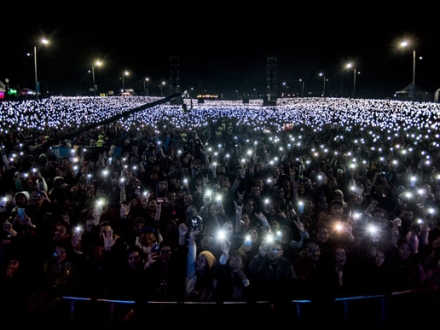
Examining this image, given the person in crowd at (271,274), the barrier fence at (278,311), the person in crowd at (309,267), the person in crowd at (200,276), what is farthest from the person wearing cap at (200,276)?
the person in crowd at (309,267)

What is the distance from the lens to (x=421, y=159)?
12047 millimetres

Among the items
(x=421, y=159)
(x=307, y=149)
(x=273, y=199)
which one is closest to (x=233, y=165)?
(x=307, y=149)

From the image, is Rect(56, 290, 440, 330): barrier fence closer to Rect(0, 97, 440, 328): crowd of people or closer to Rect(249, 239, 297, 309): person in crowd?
Rect(0, 97, 440, 328): crowd of people

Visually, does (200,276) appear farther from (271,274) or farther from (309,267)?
(309,267)

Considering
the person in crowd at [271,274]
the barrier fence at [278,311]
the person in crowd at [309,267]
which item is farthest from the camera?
the person in crowd at [309,267]

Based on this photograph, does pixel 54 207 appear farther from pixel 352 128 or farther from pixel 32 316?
pixel 352 128

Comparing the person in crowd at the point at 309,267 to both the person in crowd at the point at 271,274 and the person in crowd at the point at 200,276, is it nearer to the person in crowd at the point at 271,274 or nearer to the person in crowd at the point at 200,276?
the person in crowd at the point at 271,274

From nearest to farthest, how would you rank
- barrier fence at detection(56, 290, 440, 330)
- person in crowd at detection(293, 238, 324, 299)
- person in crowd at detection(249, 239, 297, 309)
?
barrier fence at detection(56, 290, 440, 330)
person in crowd at detection(249, 239, 297, 309)
person in crowd at detection(293, 238, 324, 299)

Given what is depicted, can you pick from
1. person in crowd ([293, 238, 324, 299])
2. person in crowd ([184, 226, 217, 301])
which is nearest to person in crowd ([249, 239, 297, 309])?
person in crowd ([293, 238, 324, 299])

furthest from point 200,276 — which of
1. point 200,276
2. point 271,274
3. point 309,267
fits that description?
point 309,267

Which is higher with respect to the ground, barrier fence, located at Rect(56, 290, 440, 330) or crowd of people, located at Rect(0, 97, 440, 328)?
crowd of people, located at Rect(0, 97, 440, 328)

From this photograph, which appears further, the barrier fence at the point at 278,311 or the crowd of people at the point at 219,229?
the crowd of people at the point at 219,229

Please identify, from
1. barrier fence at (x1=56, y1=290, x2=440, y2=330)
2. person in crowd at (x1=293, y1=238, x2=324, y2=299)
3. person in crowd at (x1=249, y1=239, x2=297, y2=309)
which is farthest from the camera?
person in crowd at (x1=293, y1=238, x2=324, y2=299)

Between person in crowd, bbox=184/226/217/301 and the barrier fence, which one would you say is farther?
person in crowd, bbox=184/226/217/301
